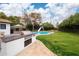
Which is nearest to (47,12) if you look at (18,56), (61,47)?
(61,47)

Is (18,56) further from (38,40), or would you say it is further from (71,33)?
(71,33)

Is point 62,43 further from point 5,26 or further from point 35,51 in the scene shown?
point 5,26

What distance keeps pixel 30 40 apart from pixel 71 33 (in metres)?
0.39

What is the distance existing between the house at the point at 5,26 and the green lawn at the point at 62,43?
0.29 metres

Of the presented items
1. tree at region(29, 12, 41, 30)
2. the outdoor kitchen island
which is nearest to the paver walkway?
the outdoor kitchen island

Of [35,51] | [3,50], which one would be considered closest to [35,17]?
[35,51]

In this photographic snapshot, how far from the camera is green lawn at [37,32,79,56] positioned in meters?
1.59

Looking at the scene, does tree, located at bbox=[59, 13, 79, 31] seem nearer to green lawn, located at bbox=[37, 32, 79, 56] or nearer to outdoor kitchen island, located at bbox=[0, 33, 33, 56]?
green lawn, located at bbox=[37, 32, 79, 56]

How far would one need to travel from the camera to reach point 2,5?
1.61 m

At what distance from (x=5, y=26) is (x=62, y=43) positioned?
1.75 ft

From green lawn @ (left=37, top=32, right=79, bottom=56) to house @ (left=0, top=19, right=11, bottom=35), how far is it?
29cm

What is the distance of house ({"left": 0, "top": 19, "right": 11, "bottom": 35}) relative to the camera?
62.3 inches

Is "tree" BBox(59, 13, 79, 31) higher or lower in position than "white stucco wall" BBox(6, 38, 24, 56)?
higher

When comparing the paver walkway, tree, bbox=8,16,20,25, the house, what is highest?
tree, bbox=8,16,20,25
